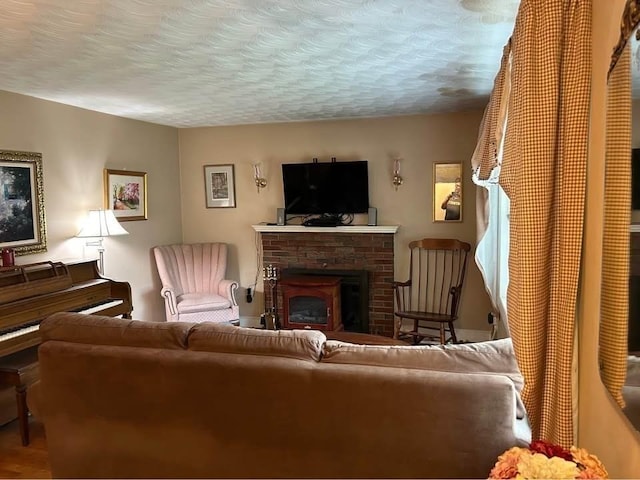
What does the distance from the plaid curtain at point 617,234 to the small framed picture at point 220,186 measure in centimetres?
481

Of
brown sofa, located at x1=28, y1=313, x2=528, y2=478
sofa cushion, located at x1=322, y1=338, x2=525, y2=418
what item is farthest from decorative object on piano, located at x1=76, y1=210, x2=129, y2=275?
sofa cushion, located at x1=322, y1=338, x2=525, y2=418

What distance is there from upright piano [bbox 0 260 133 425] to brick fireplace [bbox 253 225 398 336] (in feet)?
6.14

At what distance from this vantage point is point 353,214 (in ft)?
17.0

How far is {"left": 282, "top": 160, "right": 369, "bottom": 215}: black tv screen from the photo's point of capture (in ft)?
16.5

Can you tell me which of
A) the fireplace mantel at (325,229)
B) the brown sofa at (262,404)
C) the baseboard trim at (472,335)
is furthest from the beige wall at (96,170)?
the baseboard trim at (472,335)

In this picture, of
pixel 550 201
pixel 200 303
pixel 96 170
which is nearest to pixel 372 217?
pixel 200 303

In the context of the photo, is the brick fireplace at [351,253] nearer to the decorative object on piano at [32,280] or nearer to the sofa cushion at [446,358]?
the decorative object on piano at [32,280]

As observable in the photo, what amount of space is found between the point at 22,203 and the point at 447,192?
3830mm

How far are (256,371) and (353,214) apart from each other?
3.48 meters

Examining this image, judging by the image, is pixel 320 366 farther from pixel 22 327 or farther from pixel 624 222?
pixel 22 327

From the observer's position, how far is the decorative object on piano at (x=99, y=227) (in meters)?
4.06

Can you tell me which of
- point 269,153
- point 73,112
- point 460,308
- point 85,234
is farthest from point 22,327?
point 460,308

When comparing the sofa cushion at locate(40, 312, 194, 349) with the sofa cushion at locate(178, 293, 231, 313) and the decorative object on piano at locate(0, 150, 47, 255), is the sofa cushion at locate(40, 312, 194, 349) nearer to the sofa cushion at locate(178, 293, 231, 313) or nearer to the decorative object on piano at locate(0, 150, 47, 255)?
the decorative object on piano at locate(0, 150, 47, 255)

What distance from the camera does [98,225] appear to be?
13.4 ft
